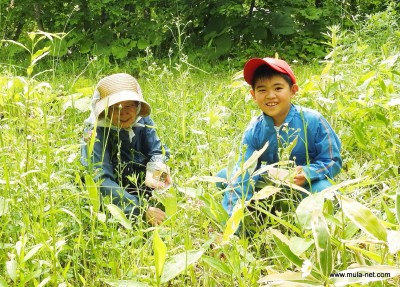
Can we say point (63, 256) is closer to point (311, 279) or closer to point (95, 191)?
point (95, 191)

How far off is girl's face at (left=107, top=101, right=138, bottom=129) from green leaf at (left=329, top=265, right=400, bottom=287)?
162cm

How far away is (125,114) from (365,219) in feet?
5.27

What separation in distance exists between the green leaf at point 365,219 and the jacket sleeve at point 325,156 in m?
0.92

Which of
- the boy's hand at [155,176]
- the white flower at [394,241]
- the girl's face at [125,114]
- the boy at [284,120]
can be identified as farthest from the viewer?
the girl's face at [125,114]

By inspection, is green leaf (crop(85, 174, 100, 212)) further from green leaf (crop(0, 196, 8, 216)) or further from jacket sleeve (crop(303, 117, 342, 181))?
jacket sleeve (crop(303, 117, 342, 181))

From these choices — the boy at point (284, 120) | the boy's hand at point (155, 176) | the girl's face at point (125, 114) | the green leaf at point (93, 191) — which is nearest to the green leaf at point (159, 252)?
the green leaf at point (93, 191)

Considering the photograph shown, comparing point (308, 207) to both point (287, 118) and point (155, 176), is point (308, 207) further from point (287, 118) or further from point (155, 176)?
point (155, 176)

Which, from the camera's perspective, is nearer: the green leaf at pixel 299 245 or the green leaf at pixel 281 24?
the green leaf at pixel 299 245

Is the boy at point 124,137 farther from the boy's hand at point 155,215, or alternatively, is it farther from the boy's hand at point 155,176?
the boy's hand at point 155,215

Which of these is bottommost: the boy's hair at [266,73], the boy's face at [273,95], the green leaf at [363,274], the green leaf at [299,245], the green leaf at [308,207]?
the green leaf at [299,245]

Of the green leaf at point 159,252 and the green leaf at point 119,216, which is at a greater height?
the green leaf at point 159,252

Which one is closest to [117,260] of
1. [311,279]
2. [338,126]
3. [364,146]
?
[311,279]

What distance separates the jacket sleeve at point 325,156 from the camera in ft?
7.09

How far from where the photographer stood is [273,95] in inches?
89.0
